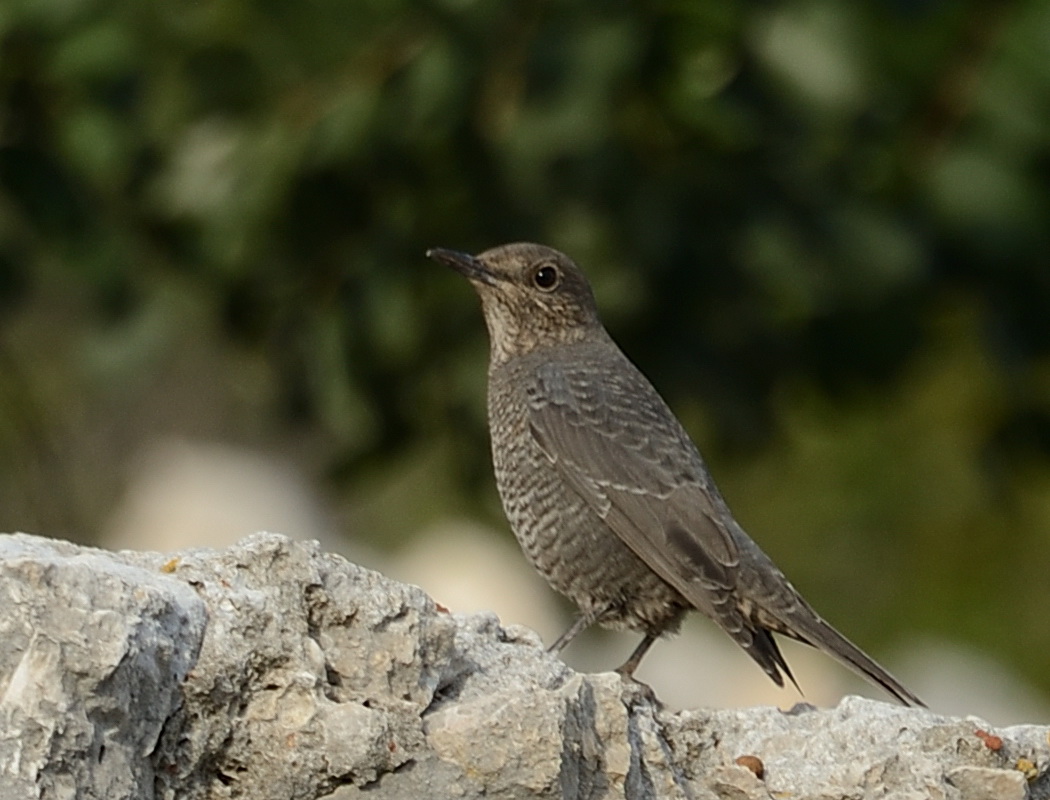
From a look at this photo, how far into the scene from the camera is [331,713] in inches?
135

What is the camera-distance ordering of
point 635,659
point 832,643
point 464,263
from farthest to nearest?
point 464,263 < point 635,659 < point 832,643

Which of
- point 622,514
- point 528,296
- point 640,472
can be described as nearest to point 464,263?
point 528,296

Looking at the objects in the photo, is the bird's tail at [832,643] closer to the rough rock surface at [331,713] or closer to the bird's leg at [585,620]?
the bird's leg at [585,620]

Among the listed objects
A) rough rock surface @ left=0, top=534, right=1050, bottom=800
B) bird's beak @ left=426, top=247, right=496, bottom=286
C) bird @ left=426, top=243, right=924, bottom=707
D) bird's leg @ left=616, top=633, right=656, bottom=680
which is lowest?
rough rock surface @ left=0, top=534, right=1050, bottom=800

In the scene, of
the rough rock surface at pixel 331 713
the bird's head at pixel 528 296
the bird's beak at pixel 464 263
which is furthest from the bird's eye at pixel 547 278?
the rough rock surface at pixel 331 713

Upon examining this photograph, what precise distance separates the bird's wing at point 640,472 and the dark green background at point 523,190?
1323 mm

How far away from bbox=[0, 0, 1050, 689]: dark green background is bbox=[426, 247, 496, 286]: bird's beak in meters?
0.71

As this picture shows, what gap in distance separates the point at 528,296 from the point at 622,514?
100 centimetres

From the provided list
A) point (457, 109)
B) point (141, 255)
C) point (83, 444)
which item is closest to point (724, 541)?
point (457, 109)

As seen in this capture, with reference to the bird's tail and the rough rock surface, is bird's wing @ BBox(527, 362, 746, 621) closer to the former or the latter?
the bird's tail

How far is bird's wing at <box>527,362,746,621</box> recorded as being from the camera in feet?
17.5

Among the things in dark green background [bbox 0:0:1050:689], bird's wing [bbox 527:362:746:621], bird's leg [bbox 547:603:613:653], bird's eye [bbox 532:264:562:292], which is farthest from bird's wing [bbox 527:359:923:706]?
dark green background [bbox 0:0:1050:689]

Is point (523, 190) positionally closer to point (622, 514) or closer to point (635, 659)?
point (622, 514)

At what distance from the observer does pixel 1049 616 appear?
13609 mm
